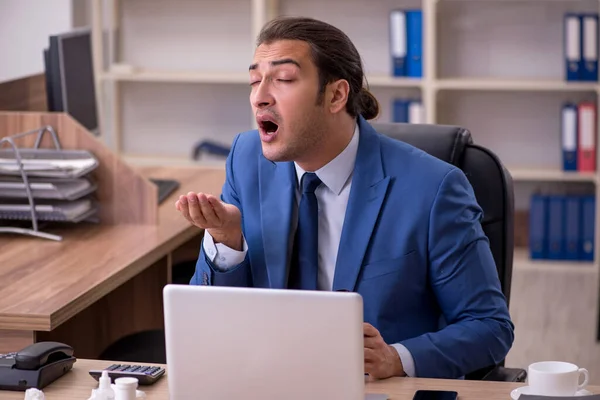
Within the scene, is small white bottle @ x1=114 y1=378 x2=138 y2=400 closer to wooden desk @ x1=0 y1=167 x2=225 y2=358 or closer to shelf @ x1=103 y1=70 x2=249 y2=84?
wooden desk @ x1=0 y1=167 x2=225 y2=358

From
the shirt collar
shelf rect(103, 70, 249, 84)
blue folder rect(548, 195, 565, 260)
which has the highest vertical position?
shelf rect(103, 70, 249, 84)

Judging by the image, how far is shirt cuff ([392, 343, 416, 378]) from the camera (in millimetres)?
1782

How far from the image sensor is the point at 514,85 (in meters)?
4.77

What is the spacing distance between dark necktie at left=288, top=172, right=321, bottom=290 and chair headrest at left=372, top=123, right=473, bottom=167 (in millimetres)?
273

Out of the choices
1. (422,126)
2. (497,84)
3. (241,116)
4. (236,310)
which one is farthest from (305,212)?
(241,116)

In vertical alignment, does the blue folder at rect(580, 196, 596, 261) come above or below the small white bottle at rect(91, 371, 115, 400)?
below

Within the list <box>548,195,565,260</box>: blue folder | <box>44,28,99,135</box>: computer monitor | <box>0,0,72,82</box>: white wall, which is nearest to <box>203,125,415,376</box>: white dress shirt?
<box>44,28,99,135</box>: computer monitor

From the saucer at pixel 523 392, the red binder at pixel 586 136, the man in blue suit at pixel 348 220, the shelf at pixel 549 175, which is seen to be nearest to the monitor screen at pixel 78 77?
the man in blue suit at pixel 348 220

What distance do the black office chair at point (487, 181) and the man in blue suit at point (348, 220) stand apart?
0.47ft

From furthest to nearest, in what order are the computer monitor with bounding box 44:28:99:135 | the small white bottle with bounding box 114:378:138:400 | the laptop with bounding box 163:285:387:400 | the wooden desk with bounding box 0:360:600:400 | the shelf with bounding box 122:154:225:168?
Answer: the shelf with bounding box 122:154:225:168, the computer monitor with bounding box 44:28:99:135, the wooden desk with bounding box 0:360:600:400, the small white bottle with bounding box 114:378:138:400, the laptop with bounding box 163:285:387:400

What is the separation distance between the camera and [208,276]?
6.52 feet

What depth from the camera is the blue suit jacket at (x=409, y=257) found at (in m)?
1.91

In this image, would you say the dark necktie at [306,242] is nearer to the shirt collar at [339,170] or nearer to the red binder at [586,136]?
the shirt collar at [339,170]

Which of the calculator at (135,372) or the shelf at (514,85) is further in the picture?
the shelf at (514,85)
